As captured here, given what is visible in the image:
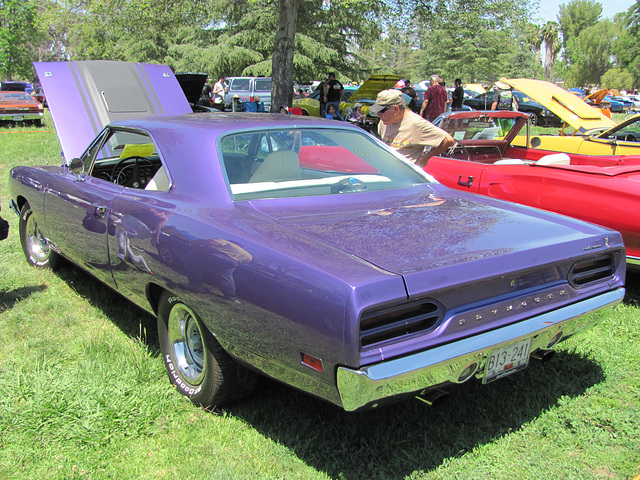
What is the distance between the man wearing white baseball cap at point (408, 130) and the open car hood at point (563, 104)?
3.03m

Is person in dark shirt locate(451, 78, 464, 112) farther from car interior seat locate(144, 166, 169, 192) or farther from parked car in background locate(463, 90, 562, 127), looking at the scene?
car interior seat locate(144, 166, 169, 192)

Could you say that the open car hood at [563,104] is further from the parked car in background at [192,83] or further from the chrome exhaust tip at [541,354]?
the chrome exhaust tip at [541,354]

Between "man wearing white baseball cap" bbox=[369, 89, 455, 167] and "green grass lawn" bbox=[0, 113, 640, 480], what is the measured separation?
230 centimetres

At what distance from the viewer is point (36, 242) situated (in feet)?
15.8

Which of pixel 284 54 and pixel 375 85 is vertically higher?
pixel 284 54

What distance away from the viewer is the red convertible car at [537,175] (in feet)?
12.4

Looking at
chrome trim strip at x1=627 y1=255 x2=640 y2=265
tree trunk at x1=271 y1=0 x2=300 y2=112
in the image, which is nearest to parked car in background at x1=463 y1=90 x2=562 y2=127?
tree trunk at x1=271 y1=0 x2=300 y2=112

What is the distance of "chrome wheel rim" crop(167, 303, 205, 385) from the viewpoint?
2.72 meters

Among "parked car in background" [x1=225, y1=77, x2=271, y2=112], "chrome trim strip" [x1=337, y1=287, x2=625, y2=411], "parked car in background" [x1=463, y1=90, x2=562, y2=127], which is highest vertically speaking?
"chrome trim strip" [x1=337, y1=287, x2=625, y2=411]

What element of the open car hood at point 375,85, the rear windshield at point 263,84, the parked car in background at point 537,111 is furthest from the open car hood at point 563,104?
the rear windshield at point 263,84

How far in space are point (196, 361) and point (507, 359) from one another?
1.53 metres

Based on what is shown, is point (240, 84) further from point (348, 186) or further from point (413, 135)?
point (348, 186)

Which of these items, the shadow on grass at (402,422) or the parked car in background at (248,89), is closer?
the shadow on grass at (402,422)

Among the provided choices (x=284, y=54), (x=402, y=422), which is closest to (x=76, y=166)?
(x=402, y=422)
